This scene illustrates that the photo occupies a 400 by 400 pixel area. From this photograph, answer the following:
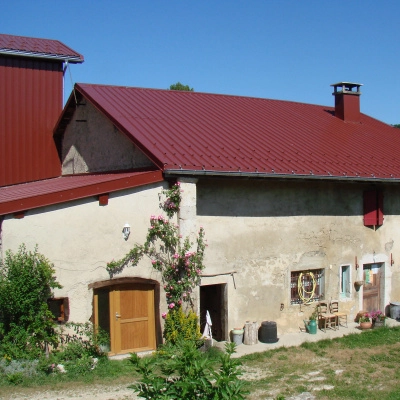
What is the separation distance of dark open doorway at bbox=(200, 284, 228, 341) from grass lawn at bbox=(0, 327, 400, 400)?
1.19m

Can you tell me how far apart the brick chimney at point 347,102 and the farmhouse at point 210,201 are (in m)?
0.71

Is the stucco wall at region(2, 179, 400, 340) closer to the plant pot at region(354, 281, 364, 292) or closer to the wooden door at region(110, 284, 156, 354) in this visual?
the plant pot at region(354, 281, 364, 292)

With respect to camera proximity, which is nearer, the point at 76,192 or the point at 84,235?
the point at 76,192

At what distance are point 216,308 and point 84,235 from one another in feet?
12.6

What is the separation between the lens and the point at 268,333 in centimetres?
1212

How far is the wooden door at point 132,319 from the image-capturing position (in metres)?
10.9

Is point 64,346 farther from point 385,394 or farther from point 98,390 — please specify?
point 385,394

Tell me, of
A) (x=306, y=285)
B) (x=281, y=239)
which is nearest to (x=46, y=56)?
(x=281, y=239)

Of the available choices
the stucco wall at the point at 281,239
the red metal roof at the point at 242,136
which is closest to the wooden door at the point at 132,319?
the stucco wall at the point at 281,239

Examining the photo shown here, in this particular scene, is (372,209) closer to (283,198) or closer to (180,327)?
(283,198)

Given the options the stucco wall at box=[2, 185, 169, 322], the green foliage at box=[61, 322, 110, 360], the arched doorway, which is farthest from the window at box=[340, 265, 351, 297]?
the green foliage at box=[61, 322, 110, 360]

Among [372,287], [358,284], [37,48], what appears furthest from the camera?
[37,48]

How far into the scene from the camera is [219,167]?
11531mm

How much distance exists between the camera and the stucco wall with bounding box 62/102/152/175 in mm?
12664
